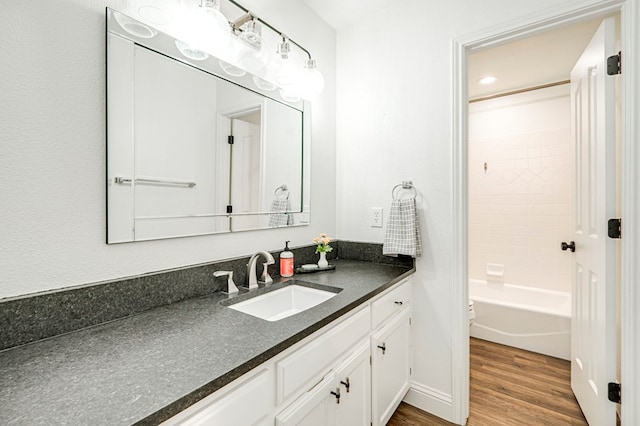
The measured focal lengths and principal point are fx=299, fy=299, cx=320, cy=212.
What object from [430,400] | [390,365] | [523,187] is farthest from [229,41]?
[523,187]

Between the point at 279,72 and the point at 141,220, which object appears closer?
the point at 141,220

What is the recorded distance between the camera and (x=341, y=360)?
1.15 m

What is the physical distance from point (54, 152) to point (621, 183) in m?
2.20

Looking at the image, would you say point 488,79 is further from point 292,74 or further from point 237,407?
point 237,407

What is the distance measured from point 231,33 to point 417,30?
1127 millimetres

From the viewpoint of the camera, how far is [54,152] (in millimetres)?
883

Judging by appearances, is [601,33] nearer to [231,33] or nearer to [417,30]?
[417,30]

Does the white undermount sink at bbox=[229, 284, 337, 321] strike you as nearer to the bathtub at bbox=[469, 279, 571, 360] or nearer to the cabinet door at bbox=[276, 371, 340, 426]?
the cabinet door at bbox=[276, 371, 340, 426]

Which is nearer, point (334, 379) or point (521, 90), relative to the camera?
point (334, 379)

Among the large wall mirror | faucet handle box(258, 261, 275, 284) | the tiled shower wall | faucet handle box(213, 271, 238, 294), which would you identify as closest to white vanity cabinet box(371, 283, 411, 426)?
faucet handle box(258, 261, 275, 284)

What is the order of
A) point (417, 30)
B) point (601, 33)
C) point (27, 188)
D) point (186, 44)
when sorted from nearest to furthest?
1. point (27, 188)
2. point (186, 44)
3. point (601, 33)
4. point (417, 30)

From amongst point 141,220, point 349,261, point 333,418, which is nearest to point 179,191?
point 141,220

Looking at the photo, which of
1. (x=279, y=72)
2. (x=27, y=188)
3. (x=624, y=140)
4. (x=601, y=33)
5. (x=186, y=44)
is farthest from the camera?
(x=279, y=72)

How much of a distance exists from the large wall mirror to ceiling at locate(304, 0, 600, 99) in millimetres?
804
